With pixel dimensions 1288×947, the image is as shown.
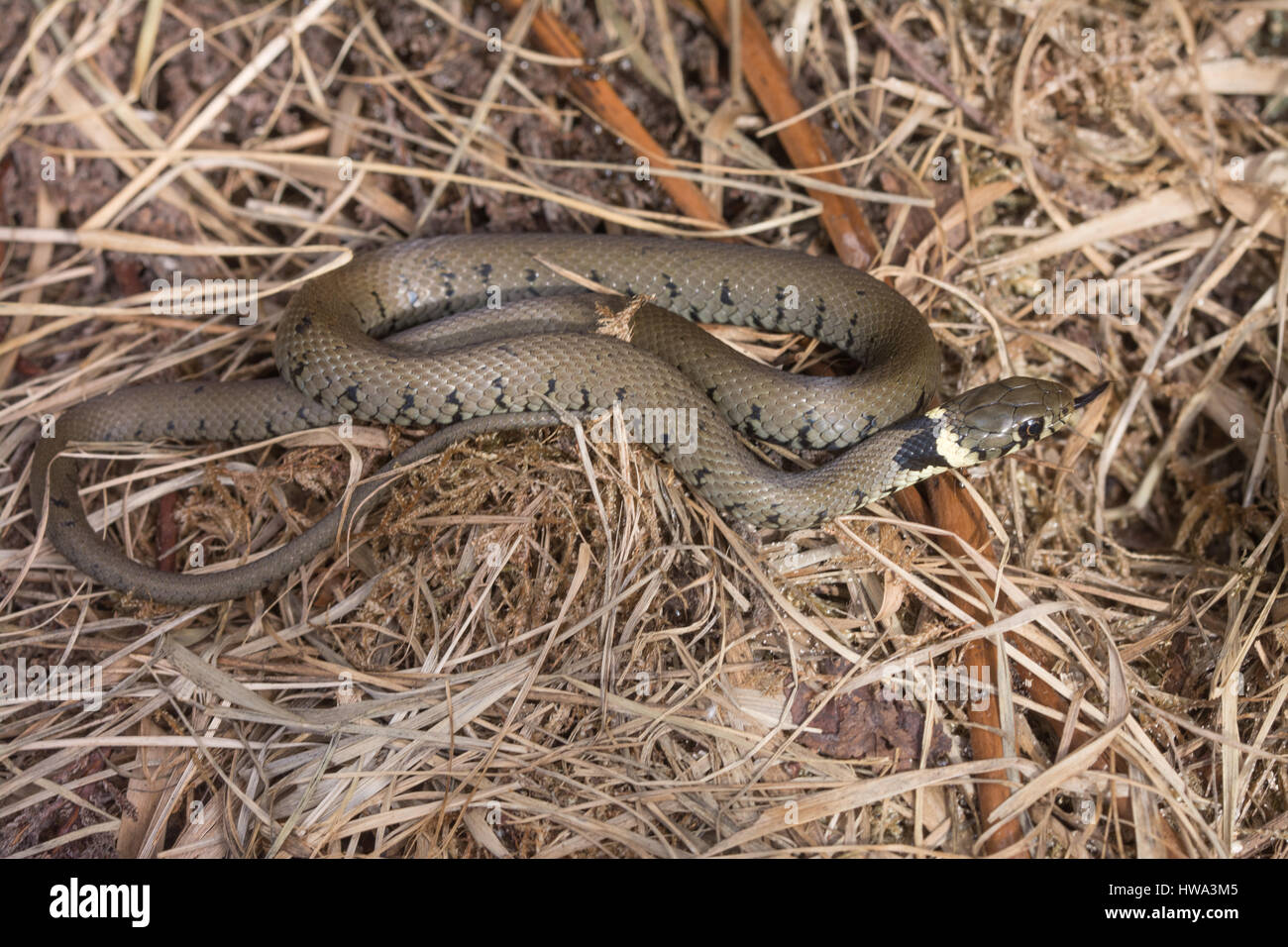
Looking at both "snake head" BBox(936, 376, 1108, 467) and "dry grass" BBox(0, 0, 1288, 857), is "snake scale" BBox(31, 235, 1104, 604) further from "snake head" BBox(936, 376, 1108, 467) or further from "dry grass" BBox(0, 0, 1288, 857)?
"dry grass" BBox(0, 0, 1288, 857)

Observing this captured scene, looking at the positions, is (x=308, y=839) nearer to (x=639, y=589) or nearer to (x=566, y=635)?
(x=566, y=635)

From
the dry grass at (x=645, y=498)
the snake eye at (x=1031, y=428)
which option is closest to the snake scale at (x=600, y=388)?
the snake eye at (x=1031, y=428)

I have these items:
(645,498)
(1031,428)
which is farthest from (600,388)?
(1031,428)

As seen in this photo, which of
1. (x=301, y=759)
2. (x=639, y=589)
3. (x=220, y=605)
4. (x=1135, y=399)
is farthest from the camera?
(x=1135, y=399)

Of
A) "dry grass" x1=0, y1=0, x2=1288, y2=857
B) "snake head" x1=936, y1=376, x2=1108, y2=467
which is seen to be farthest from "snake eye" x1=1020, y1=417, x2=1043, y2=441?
"dry grass" x1=0, y1=0, x2=1288, y2=857

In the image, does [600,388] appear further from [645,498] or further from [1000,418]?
[1000,418]

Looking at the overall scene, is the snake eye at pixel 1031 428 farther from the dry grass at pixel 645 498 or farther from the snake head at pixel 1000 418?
the dry grass at pixel 645 498
